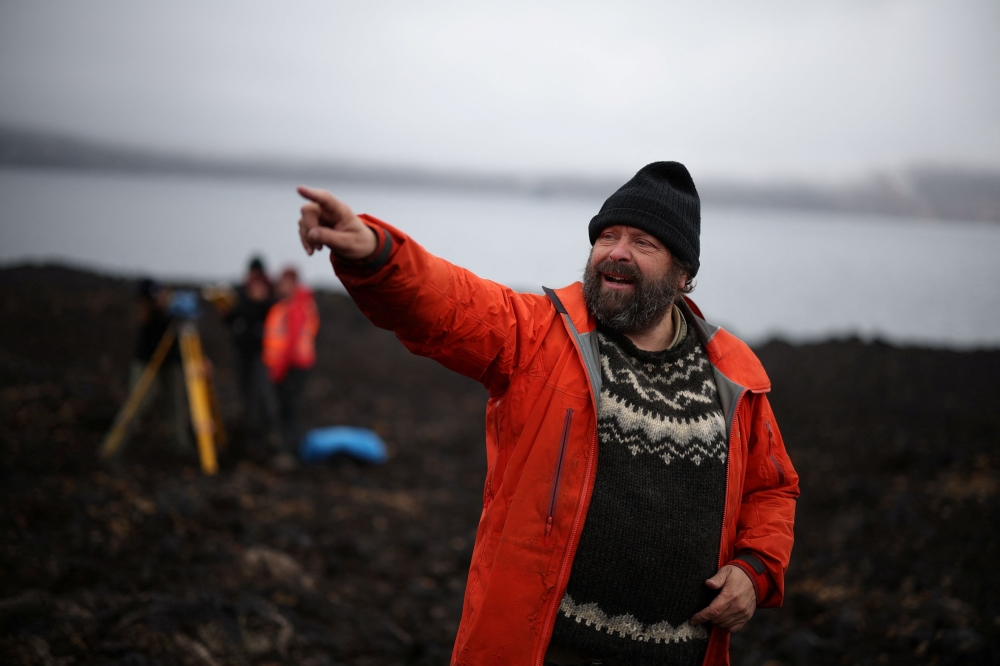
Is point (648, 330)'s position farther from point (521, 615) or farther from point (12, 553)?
point (12, 553)

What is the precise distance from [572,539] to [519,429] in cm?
36

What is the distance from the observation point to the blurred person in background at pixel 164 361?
267 inches

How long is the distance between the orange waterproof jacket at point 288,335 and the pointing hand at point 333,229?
5788 millimetres

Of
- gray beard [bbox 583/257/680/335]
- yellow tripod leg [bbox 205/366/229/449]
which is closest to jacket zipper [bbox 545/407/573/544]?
gray beard [bbox 583/257/680/335]

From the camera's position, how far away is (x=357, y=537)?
5.75 metres

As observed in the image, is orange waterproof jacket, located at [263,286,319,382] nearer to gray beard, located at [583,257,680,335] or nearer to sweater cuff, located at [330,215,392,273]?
gray beard, located at [583,257,680,335]

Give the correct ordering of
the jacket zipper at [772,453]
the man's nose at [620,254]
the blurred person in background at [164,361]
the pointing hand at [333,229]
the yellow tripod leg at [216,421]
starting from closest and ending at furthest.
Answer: the pointing hand at [333,229] → the man's nose at [620,254] → the jacket zipper at [772,453] → the blurred person in background at [164,361] → the yellow tripod leg at [216,421]

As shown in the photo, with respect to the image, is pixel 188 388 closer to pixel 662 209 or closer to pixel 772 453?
pixel 662 209

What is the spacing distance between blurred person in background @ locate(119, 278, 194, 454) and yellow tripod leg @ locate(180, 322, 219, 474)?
15cm

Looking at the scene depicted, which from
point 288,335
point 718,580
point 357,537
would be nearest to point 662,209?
point 718,580

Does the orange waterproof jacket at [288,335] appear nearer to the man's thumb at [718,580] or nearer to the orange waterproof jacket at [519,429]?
the orange waterproof jacket at [519,429]

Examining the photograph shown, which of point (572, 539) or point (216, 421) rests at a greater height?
point (572, 539)

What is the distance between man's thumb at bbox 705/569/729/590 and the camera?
81.0 inches

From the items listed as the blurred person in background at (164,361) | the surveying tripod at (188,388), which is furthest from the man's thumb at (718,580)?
the blurred person in background at (164,361)
